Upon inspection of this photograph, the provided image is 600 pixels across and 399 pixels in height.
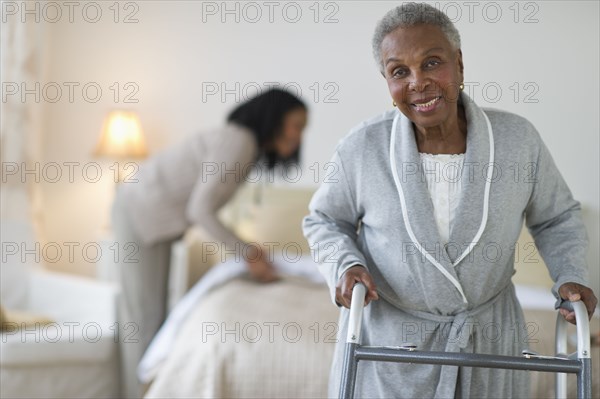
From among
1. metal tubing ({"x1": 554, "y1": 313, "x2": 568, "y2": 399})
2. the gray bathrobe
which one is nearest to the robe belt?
the gray bathrobe

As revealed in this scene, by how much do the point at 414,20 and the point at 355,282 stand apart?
1.44ft

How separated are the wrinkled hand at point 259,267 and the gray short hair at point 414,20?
5.01ft

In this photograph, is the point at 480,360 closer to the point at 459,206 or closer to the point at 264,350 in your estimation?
the point at 459,206

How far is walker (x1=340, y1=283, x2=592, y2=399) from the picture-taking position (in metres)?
1.28

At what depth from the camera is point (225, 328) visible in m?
2.39

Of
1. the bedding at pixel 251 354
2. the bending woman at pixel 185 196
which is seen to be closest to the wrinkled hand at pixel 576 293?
the bedding at pixel 251 354

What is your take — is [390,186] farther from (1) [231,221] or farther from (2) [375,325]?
(1) [231,221]

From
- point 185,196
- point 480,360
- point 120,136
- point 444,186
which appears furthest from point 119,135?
point 480,360

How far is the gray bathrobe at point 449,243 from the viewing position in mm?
1446

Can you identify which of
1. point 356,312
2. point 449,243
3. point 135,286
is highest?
point 449,243

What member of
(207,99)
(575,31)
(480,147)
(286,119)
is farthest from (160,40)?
(480,147)

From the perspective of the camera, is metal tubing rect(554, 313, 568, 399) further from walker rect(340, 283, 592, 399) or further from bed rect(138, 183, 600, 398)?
bed rect(138, 183, 600, 398)

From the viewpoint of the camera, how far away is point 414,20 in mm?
1416

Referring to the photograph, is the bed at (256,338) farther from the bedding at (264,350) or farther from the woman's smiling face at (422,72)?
the woman's smiling face at (422,72)
